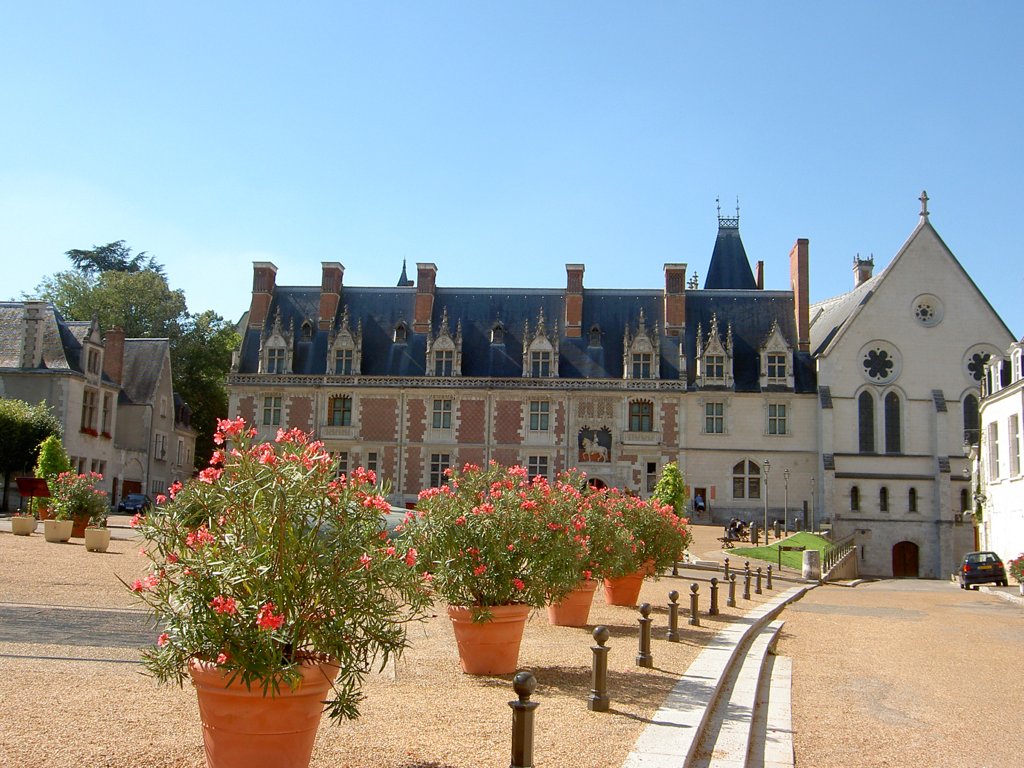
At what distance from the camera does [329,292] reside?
45.4m

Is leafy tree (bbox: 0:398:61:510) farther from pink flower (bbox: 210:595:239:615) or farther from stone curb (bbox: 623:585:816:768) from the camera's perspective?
pink flower (bbox: 210:595:239:615)

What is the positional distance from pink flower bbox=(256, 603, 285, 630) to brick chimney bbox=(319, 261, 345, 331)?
40.2 m

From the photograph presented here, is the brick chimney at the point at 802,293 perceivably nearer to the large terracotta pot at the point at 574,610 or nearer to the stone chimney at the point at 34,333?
the stone chimney at the point at 34,333

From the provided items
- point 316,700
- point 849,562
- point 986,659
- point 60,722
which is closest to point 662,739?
point 316,700

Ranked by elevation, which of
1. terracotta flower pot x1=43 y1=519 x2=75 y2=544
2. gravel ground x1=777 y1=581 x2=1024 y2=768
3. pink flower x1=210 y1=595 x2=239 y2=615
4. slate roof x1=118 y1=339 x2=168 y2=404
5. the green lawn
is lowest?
gravel ground x1=777 y1=581 x2=1024 y2=768

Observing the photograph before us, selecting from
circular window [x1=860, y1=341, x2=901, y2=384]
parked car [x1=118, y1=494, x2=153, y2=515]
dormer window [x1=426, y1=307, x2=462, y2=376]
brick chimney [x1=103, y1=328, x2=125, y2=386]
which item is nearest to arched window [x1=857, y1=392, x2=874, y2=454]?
circular window [x1=860, y1=341, x2=901, y2=384]

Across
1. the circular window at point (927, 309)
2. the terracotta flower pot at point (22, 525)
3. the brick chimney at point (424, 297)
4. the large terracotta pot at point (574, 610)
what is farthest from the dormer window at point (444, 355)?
the large terracotta pot at point (574, 610)

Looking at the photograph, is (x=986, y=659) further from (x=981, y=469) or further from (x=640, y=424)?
(x=640, y=424)

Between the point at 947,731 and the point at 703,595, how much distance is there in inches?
476

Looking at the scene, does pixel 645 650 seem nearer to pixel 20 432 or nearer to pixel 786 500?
pixel 20 432

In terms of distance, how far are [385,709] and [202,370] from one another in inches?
1909

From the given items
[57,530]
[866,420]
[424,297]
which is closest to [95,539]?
[57,530]

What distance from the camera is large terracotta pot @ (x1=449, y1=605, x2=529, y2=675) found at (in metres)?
9.65

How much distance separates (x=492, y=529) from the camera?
9992mm
